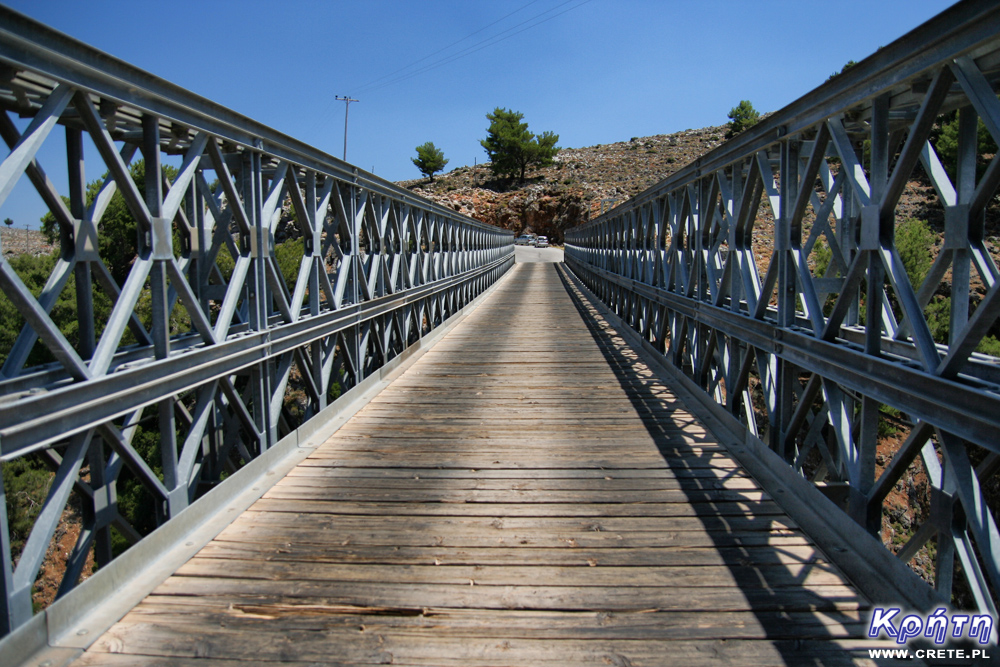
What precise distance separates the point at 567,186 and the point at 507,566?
235 ft

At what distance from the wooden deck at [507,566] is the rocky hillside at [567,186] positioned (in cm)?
5752

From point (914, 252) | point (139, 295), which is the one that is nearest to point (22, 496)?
point (139, 295)

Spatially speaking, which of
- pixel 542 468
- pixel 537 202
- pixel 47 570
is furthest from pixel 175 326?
pixel 537 202

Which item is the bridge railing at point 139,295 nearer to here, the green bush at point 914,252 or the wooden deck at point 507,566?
the wooden deck at point 507,566

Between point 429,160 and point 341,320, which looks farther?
point 429,160

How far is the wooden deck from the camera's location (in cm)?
271

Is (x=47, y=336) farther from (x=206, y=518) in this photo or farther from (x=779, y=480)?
(x=779, y=480)

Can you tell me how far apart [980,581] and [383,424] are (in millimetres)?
4676

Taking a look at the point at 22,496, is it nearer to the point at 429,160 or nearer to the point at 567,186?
the point at 567,186

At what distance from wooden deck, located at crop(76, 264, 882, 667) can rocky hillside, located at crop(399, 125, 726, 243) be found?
5752cm

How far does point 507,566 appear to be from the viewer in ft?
11.1

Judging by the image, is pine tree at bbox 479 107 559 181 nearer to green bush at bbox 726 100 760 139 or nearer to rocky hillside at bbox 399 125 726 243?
rocky hillside at bbox 399 125 726 243

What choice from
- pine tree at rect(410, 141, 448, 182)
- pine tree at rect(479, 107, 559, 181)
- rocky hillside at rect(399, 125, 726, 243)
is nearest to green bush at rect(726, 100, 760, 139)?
rocky hillside at rect(399, 125, 726, 243)

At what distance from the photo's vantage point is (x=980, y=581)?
9.16 feet
